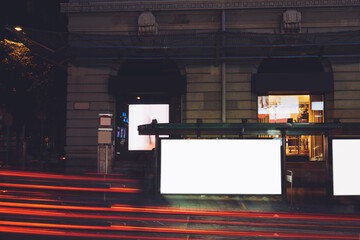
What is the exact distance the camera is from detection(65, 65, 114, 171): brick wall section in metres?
14.9

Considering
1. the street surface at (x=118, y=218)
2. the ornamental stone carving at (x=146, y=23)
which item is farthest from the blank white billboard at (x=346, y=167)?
the ornamental stone carving at (x=146, y=23)

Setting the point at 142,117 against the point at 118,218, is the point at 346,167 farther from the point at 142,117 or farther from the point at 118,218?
the point at 142,117

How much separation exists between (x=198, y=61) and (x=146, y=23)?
10.7ft

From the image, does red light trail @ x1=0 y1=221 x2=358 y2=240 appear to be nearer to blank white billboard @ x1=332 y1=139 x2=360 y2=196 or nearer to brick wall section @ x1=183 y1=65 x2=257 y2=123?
blank white billboard @ x1=332 y1=139 x2=360 y2=196

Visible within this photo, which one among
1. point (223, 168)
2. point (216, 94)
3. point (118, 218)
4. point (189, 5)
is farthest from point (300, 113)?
point (118, 218)

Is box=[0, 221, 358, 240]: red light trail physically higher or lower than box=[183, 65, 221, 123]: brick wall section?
lower

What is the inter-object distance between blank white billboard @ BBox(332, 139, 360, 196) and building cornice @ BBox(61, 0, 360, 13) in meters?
8.97

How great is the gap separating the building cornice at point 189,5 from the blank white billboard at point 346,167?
8.97 m

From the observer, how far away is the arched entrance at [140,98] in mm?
14750

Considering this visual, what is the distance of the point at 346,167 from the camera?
26.6ft

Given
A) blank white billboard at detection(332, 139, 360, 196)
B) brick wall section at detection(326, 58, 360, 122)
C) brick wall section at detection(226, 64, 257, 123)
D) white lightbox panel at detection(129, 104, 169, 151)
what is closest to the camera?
blank white billboard at detection(332, 139, 360, 196)

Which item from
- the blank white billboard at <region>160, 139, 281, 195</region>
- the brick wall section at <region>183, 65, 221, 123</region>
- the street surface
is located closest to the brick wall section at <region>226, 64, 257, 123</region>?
the brick wall section at <region>183, 65, 221, 123</region>

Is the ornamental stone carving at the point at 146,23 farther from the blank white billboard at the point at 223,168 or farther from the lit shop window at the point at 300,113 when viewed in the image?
the blank white billboard at the point at 223,168

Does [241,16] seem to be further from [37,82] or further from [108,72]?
[37,82]
